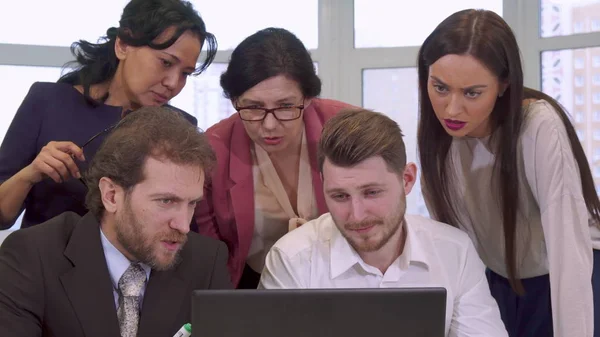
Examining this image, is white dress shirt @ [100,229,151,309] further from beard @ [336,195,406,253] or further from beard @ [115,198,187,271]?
beard @ [336,195,406,253]

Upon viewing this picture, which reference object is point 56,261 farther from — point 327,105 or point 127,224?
point 327,105

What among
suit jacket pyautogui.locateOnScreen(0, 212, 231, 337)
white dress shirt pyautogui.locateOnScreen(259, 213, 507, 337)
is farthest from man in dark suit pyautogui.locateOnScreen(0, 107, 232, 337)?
white dress shirt pyautogui.locateOnScreen(259, 213, 507, 337)

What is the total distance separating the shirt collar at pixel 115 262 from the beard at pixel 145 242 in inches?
1.3

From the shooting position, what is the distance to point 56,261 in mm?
1745

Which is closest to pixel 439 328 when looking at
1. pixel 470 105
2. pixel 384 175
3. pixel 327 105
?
pixel 384 175

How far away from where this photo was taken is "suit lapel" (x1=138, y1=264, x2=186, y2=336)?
5.73ft

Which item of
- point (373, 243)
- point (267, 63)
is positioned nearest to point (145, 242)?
point (373, 243)

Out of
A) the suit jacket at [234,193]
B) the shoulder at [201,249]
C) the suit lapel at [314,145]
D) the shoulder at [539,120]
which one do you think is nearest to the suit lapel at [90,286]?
the shoulder at [201,249]

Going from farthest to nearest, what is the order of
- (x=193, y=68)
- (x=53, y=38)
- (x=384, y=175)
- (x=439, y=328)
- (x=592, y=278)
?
1. (x=53, y=38)
2. (x=193, y=68)
3. (x=592, y=278)
4. (x=384, y=175)
5. (x=439, y=328)

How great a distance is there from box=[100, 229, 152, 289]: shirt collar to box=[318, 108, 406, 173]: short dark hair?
0.55 meters

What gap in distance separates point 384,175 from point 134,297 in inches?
26.8

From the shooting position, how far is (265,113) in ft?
7.25

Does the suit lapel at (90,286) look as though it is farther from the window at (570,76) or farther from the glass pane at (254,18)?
the window at (570,76)

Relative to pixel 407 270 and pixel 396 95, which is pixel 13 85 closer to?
pixel 396 95
